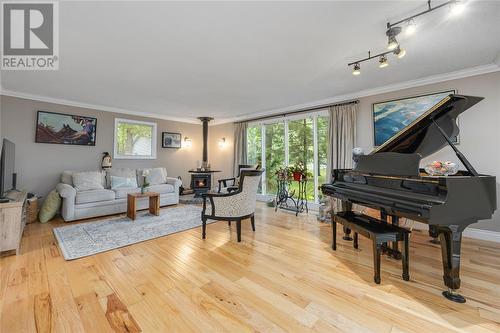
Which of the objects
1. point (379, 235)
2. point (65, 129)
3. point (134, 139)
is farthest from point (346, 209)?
point (65, 129)

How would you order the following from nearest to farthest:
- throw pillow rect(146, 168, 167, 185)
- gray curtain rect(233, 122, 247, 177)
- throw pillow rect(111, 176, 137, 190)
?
throw pillow rect(111, 176, 137, 190) → throw pillow rect(146, 168, 167, 185) → gray curtain rect(233, 122, 247, 177)

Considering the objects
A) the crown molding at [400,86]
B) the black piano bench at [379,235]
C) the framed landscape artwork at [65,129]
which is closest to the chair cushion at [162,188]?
the framed landscape artwork at [65,129]

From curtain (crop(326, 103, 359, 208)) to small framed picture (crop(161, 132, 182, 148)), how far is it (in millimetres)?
4382

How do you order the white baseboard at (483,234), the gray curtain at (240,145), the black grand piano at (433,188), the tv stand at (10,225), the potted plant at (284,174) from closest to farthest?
the black grand piano at (433,188)
the tv stand at (10,225)
the white baseboard at (483,234)
the potted plant at (284,174)
the gray curtain at (240,145)

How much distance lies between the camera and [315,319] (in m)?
1.46

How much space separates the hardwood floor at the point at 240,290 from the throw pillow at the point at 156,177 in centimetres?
231

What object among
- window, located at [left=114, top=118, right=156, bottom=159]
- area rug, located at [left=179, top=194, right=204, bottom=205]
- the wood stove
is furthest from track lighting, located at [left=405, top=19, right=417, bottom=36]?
window, located at [left=114, top=118, right=156, bottom=159]

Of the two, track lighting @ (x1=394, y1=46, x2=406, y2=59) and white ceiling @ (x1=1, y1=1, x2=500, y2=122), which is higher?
white ceiling @ (x1=1, y1=1, x2=500, y2=122)

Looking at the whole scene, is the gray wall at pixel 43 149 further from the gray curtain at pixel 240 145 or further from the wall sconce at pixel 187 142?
the gray curtain at pixel 240 145

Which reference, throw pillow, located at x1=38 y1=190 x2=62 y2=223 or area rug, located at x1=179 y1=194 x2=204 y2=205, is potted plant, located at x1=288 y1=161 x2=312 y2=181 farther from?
throw pillow, located at x1=38 y1=190 x2=62 y2=223

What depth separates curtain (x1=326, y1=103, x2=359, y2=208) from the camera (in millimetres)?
3951

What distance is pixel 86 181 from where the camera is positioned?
4.07 metres

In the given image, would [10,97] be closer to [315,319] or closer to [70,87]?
[70,87]

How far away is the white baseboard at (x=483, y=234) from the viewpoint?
2.84 m
